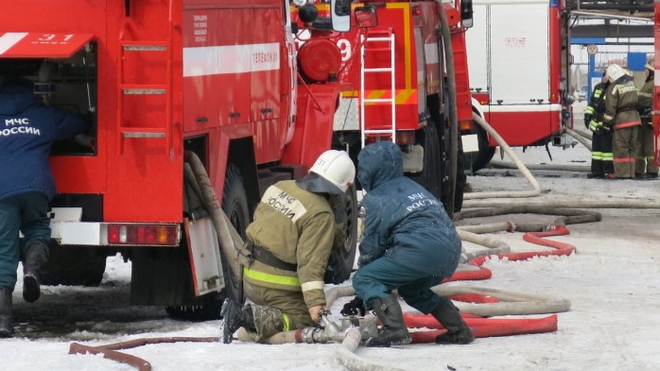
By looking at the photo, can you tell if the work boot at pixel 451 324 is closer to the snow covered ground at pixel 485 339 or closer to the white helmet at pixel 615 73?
the snow covered ground at pixel 485 339

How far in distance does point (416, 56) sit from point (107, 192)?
693 centimetres

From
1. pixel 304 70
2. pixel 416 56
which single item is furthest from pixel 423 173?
pixel 304 70

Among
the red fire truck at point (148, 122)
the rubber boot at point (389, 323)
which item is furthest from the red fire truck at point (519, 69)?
the rubber boot at point (389, 323)

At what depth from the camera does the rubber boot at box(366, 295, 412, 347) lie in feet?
26.6

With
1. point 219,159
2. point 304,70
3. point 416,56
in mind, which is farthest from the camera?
point 416,56

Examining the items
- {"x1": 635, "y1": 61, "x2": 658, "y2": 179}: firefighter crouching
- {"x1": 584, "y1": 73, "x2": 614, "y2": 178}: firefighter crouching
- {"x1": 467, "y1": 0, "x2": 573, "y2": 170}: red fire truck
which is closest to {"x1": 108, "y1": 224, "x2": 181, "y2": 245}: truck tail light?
{"x1": 467, "y1": 0, "x2": 573, "y2": 170}: red fire truck

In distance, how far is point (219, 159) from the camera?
9.16m

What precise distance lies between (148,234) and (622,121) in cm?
1457

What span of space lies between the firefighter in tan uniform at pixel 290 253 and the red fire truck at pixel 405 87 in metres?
5.46

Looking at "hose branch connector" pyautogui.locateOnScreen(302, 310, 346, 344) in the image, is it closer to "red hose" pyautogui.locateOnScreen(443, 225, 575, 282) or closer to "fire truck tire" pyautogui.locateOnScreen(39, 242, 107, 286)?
"fire truck tire" pyautogui.locateOnScreen(39, 242, 107, 286)

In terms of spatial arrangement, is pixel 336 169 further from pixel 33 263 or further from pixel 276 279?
pixel 33 263

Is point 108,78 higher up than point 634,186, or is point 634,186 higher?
point 108,78

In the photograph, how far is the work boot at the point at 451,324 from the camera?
8297mm

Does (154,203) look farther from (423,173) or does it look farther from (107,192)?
(423,173)
